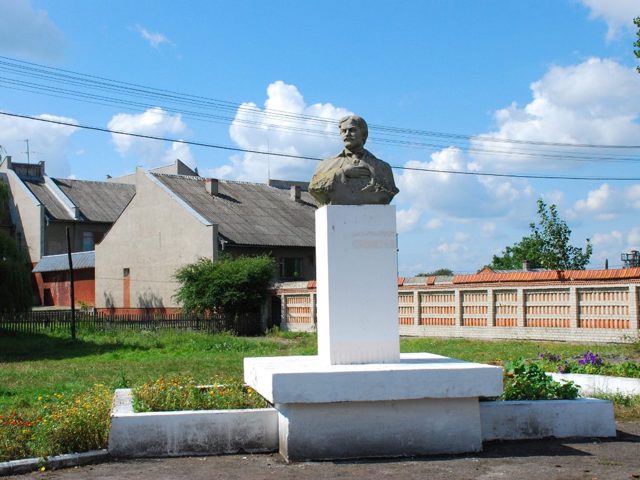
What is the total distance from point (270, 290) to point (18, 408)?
2263cm

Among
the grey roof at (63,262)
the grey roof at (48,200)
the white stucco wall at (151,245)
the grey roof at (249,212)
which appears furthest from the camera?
the grey roof at (48,200)

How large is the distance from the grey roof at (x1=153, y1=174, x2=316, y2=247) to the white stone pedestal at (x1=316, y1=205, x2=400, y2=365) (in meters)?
28.2

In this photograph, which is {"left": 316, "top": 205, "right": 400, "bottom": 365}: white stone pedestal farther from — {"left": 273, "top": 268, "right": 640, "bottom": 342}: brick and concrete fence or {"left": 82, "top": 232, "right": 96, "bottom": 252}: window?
{"left": 82, "top": 232, "right": 96, "bottom": 252}: window

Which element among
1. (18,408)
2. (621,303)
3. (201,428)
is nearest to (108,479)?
(201,428)

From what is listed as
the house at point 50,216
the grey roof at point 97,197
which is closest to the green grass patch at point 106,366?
the house at point 50,216

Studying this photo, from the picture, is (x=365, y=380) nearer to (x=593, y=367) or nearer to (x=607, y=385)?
(x=607, y=385)

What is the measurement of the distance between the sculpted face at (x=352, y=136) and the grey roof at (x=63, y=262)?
3831cm

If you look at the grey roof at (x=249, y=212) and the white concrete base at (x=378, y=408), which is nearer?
the white concrete base at (x=378, y=408)

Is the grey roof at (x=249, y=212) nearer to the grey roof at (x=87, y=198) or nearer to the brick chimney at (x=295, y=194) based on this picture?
the brick chimney at (x=295, y=194)

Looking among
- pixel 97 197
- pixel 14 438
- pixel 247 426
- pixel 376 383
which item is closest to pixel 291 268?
pixel 97 197

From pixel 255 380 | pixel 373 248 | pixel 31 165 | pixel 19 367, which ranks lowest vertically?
pixel 19 367

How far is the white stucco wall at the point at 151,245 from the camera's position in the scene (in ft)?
119

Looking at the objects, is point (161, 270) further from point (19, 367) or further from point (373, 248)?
point (373, 248)

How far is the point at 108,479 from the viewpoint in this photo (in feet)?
22.0
